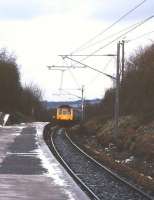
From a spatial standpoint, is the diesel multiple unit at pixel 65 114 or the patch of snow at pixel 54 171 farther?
the diesel multiple unit at pixel 65 114

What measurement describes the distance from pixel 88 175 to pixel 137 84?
3413 cm

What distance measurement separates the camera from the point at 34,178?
21.6 meters

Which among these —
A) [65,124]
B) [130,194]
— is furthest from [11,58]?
[130,194]

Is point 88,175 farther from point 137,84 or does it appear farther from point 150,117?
point 137,84

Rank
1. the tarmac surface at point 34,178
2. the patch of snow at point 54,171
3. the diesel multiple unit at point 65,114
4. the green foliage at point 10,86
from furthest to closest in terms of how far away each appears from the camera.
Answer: the green foliage at point 10,86 → the diesel multiple unit at point 65,114 → the patch of snow at point 54,171 → the tarmac surface at point 34,178

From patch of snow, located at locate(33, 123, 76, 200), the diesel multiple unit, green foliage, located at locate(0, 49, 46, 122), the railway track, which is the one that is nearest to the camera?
the railway track

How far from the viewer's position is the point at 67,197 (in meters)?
16.6

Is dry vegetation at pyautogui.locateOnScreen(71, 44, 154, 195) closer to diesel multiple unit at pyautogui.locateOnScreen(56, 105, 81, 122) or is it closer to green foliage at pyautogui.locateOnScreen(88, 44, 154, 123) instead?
green foliage at pyautogui.locateOnScreen(88, 44, 154, 123)

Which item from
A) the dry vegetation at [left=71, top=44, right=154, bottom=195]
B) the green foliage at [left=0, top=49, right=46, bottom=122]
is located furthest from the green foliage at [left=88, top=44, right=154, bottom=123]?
the green foliage at [left=0, top=49, right=46, bottom=122]

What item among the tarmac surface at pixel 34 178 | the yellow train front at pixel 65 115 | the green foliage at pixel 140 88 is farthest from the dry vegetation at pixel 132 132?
the yellow train front at pixel 65 115

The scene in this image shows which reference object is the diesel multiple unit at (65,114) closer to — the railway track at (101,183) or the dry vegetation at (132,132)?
the dry vegetation at (132,132)

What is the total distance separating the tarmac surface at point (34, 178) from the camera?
16875mm

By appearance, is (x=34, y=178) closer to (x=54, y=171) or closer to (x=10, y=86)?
(x=54, y=171)

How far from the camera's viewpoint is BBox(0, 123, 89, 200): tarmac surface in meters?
16.9
